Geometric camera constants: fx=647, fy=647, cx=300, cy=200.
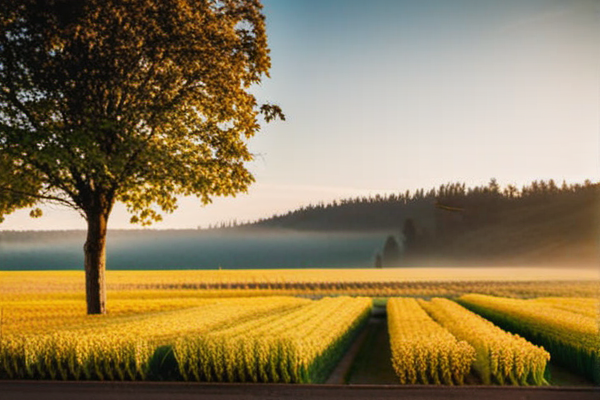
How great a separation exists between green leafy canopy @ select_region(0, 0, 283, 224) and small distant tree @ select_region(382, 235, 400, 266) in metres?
124

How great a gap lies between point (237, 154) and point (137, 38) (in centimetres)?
679

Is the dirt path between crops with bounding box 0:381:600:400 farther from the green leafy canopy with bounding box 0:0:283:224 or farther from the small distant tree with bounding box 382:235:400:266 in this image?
the small distant tree with bounding box 382:235:400:266

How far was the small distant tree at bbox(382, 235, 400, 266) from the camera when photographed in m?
152

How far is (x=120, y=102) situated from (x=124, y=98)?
0.26 meters

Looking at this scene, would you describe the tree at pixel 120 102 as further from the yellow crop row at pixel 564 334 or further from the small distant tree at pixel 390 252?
the small distant tree at pixel 390 252

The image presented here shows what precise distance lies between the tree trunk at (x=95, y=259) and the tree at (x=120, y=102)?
0.05 meters

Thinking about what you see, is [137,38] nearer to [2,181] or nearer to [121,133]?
[121,133]

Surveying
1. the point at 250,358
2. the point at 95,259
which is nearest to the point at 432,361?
the point at 250,358

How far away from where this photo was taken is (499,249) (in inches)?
5994

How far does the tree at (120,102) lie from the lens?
88.2 feet

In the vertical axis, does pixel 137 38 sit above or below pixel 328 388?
above

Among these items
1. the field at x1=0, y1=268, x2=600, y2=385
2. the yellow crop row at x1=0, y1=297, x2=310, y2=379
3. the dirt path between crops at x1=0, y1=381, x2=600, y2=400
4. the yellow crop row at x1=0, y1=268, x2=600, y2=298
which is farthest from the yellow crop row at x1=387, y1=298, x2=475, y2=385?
the yellow crop row at x1=0, y1=268, x2=600, y2=298

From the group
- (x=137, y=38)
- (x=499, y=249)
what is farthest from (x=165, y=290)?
(x=499, y=249)

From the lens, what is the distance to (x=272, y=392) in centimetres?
1568
